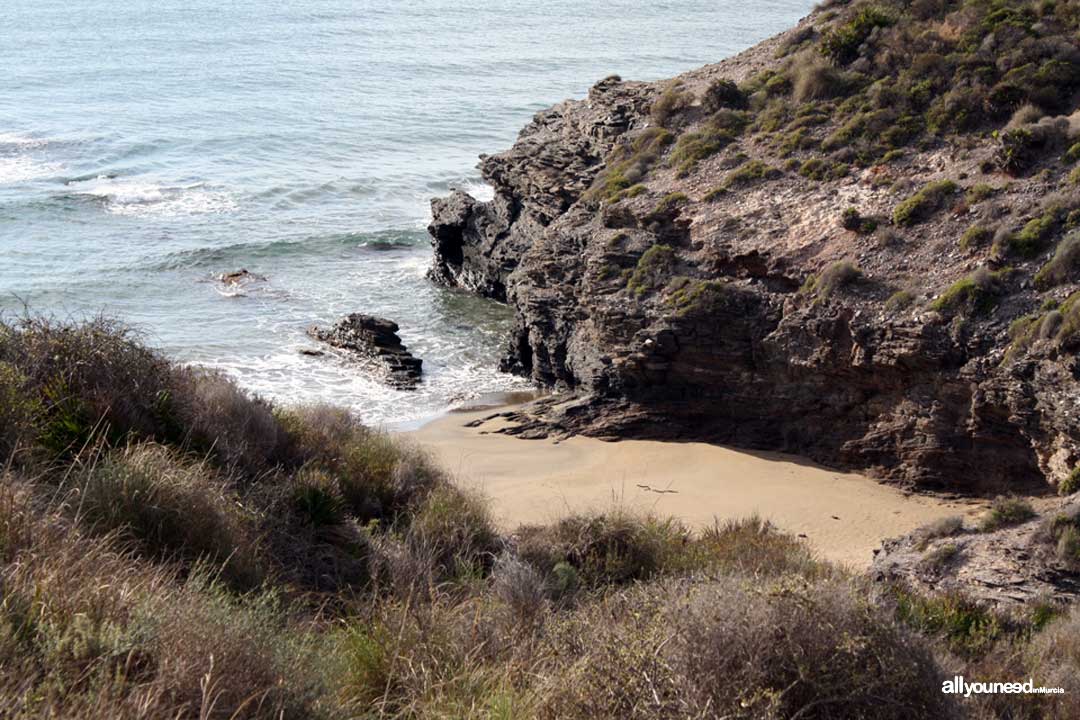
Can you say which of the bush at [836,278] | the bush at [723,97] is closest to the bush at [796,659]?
the bush at [836,278]

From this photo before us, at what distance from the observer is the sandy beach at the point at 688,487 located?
14336mm

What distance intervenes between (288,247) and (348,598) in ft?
87.2

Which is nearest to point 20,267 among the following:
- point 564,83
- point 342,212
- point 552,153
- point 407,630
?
point 342,212

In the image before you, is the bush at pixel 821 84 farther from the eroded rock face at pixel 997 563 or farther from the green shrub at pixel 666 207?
the eroded rock face at pixel 997 563

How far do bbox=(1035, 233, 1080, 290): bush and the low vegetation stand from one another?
536 cm

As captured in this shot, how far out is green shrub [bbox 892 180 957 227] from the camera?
1786 centimetres

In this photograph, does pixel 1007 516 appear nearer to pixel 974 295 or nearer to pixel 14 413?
pixel 974 295

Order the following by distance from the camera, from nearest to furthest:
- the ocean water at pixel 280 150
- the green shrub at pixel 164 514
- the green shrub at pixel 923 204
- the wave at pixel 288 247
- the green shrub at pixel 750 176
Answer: the green shrub at pixel 164 514 → the green shrub at pixel 923 204 → the green shrub at pixel 750 176 → the ocean water at pixel 280 150 → the wave at pixel 288 247

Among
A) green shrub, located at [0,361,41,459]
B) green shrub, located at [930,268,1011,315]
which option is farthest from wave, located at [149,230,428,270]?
green shrub, located at [0,361,41,459]

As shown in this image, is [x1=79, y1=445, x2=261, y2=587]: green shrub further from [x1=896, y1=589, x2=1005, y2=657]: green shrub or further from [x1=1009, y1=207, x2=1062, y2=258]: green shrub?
[x1=1009, y1=207, x2=1062, y2=258]: green shrub

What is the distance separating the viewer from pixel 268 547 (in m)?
8.85

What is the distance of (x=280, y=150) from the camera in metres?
47.5

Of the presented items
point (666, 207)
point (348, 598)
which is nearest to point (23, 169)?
point (666, 207)

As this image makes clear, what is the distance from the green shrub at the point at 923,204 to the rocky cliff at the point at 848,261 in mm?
40
